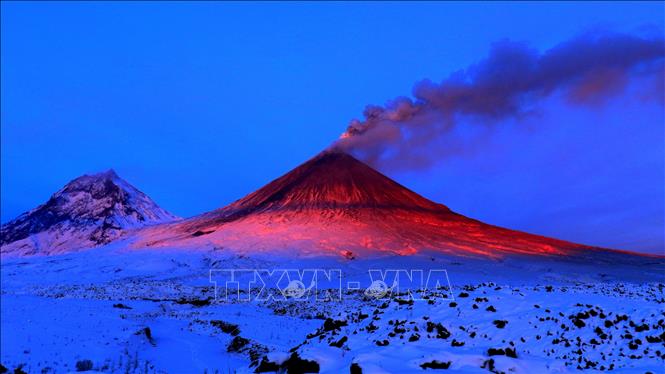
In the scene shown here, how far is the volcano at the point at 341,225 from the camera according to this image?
66438mm

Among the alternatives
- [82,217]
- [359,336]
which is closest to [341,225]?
[359,336]

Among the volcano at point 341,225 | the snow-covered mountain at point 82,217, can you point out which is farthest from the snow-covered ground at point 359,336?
the snow-covered mountain at point 82,217

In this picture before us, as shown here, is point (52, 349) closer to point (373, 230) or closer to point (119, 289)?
point (119, 289)

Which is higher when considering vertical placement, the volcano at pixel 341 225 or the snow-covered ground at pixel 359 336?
the volcano at pixel 341 225

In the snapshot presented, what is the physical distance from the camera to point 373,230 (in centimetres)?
7194

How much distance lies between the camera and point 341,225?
Answer: 243 ft

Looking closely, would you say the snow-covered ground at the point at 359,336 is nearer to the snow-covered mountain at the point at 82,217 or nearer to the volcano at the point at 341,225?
the volcano at the point at 341,225

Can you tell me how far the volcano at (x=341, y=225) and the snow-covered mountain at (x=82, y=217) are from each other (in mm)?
39418

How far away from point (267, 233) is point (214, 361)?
183ft

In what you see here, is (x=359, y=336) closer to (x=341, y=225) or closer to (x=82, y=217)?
(x=341, y=225)

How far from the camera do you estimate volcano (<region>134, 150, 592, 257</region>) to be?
6644cm

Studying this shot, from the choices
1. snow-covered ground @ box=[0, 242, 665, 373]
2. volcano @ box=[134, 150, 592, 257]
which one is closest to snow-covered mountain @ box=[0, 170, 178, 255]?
volcano @ box=[134, 150, 592, 257]

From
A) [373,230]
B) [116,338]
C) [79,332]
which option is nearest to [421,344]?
[116,338]

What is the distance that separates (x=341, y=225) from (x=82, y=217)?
89056mm
